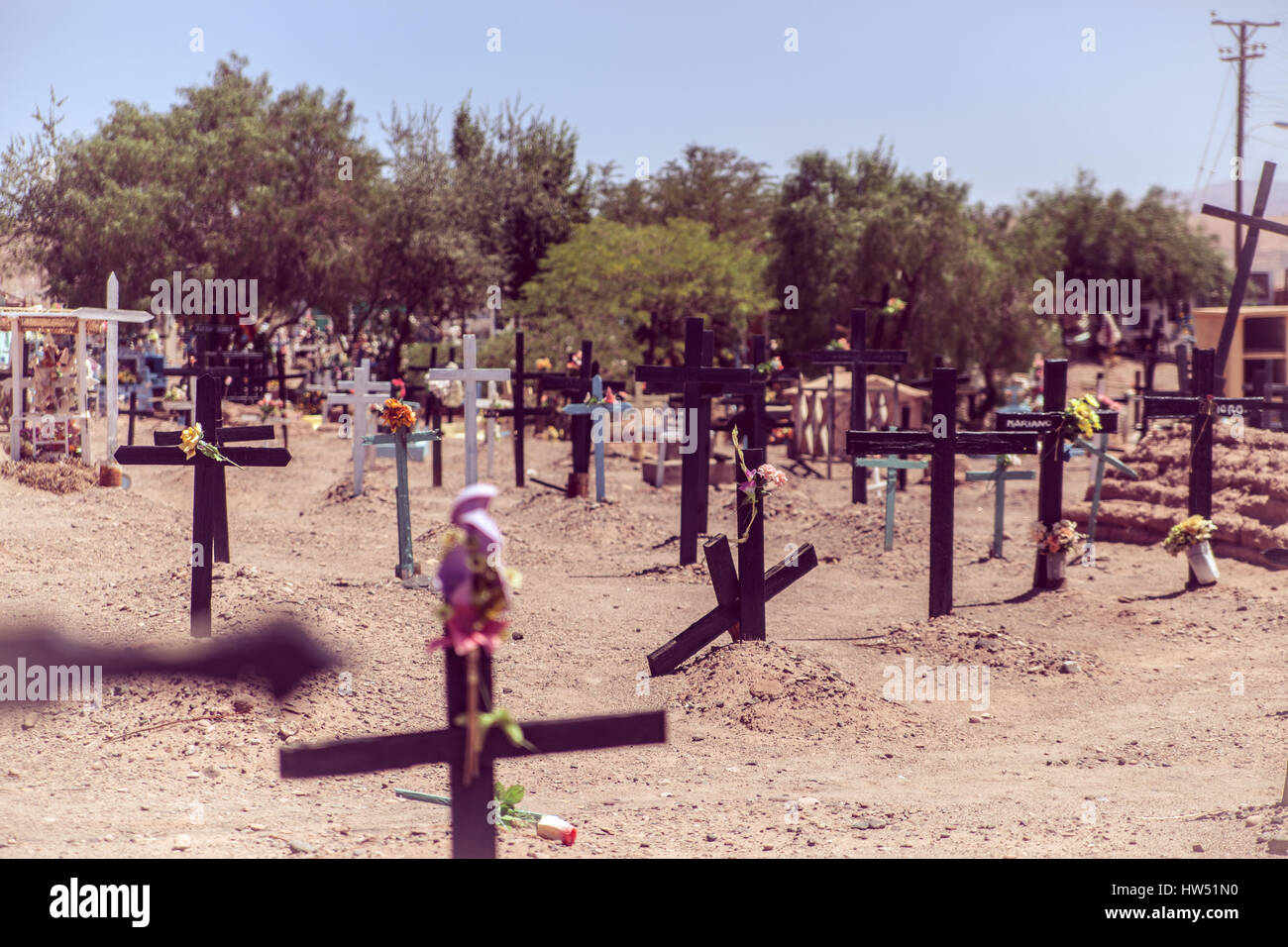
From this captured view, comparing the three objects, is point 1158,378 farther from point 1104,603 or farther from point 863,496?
point 1104,603

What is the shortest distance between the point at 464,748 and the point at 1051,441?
29.0 feet

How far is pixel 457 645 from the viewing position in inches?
111

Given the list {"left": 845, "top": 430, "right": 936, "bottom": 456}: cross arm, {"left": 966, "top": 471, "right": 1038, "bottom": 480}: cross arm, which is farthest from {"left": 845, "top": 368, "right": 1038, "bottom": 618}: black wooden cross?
{"left": 966, "top": 471, "right": 1038, "bottom": 480}: cross arm

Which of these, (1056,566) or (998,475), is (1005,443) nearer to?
(1056,566)

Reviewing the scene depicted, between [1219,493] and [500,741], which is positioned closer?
[500,741]

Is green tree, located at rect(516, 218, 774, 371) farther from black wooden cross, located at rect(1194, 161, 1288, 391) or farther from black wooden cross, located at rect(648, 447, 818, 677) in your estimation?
black wooden cross, located at rect(648, 447, 818, 677)

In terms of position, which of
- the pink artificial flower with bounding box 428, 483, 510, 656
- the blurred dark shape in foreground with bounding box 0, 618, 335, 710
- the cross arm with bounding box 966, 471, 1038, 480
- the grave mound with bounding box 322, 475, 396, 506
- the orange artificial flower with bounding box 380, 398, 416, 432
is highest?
the orange artificial flower with bounding box 380, 398, 416, 432

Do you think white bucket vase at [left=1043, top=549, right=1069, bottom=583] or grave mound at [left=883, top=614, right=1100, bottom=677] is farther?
A: white bucket vase at [left=1043, top=549, right=1069, bottom=583]

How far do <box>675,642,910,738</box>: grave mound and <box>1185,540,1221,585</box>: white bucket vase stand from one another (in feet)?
17.1

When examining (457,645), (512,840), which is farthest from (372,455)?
(457,645)

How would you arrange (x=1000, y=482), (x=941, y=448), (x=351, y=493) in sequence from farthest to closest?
(x=351, y=493) < (x=1000, y=482) < (x=941, y=448)

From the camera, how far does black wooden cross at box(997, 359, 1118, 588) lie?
1111cm

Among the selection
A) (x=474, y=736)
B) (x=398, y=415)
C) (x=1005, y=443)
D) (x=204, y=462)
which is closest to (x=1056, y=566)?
(x=1005, y=443)

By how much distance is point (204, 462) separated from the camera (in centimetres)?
848
